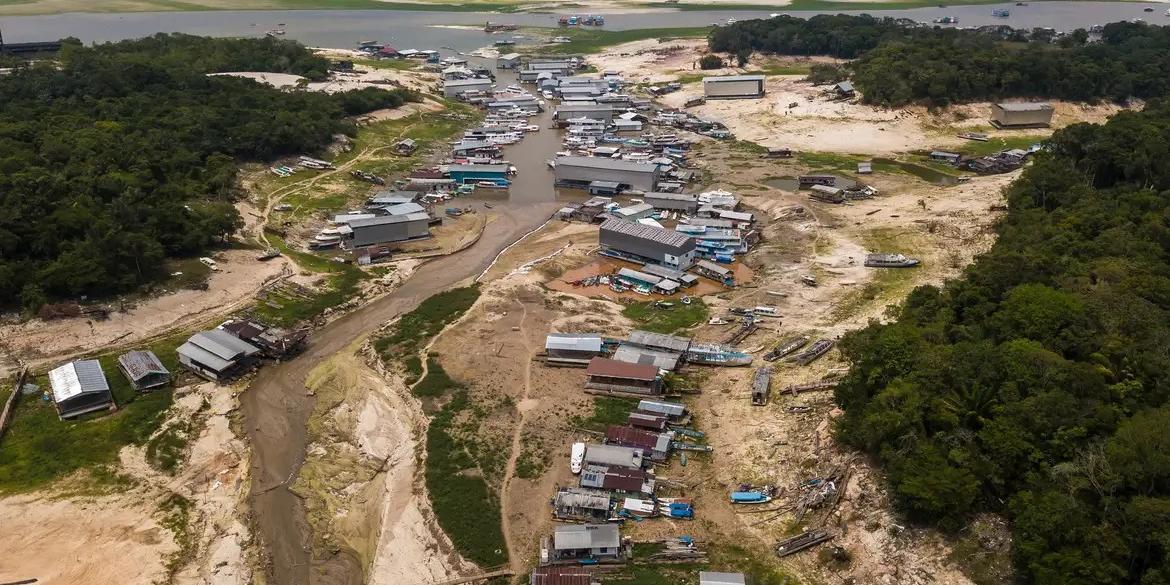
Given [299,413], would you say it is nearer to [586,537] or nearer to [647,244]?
[586,537]

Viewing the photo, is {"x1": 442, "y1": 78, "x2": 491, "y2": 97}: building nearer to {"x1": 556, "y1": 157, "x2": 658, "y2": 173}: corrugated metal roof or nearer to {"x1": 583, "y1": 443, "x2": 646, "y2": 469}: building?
{"x1": 556, "y1": 157, "x2": 658, "y2": 173}: corrugated metal roof

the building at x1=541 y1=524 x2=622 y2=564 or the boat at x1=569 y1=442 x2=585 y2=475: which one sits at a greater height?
the boat at x1=569 y1=442 x2=585 y2=475

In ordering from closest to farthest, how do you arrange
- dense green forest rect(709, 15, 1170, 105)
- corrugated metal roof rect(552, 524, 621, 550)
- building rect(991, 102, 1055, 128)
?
corrugated metal roof rect(552, 524, 621, 550)
building rect(991, 102, 1055, 128)
dense green forest rect(709, 15, 1170, 105)

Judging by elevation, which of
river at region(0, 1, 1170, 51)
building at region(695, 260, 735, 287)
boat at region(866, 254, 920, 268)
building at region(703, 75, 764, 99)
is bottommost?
building at region(695, 260, 735, 287)

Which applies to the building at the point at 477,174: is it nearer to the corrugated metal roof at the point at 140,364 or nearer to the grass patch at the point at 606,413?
the corrugated metal roof at the point at 140,364

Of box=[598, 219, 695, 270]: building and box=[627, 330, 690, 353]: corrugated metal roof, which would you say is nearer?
box=[627, 330, 690, 353]: corrugated metal roof

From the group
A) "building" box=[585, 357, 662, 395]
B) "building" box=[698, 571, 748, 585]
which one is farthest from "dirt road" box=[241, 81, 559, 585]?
"building" box=[585, 357, 662, 395]

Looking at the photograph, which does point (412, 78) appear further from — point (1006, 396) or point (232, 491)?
point (1006, 396)
